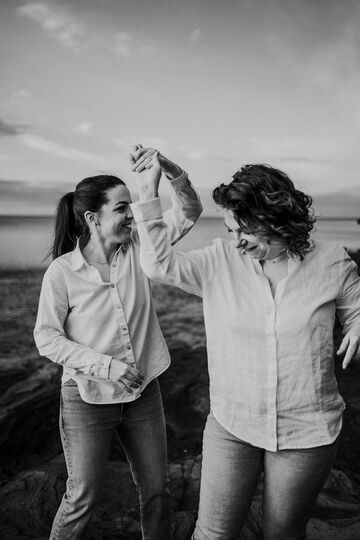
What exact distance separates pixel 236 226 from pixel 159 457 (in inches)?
45.2

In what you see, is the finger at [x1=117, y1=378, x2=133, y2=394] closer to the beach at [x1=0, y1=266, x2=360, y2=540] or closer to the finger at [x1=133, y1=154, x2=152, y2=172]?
the finger at [x1=133, y1=154, x2=152, y2=172]

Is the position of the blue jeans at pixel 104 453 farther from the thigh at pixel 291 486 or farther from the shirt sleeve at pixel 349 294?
the shirt sleeve at pixel 349 294

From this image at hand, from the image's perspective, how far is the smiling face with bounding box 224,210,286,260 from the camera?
1.66 metres

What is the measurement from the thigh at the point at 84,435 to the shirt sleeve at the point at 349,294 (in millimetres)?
1051

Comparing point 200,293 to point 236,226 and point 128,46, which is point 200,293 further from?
point 128,46

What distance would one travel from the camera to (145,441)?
2.11 metres

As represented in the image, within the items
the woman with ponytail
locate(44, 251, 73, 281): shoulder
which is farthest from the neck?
locate(44, 251, 73, 281): shoulder

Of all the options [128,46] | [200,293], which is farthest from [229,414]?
[128,46]

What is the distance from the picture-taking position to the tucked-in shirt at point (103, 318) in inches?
77.6

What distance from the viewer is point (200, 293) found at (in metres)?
1.79

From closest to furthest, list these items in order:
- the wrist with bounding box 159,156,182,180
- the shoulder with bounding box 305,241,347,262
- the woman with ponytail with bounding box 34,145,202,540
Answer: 1. the shoulder with bounding box 305,241,347,262
2. the wrist with bounding box 159,156,182,180
3. the woman with ponytail with bounding box 34,145,202,540

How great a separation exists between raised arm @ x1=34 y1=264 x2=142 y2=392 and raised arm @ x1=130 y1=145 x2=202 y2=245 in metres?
0.55

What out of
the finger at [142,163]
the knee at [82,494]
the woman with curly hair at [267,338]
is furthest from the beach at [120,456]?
the finger at [142,163]

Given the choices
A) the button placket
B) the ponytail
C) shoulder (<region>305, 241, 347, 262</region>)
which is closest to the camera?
shoulder (<region>305, 241, 347, 262</region>)
